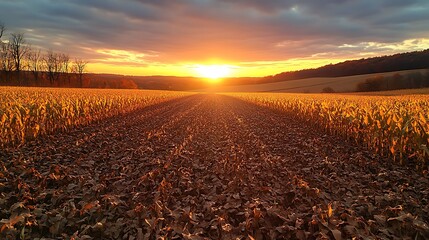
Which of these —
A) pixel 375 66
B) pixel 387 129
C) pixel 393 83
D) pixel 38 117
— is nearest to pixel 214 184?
pixel 387 129

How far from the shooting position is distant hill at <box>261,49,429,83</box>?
102m

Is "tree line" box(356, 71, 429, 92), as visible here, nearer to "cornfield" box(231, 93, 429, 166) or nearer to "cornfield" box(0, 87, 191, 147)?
"cornfield" box(231, 93, 429, 166)

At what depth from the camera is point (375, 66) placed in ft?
369

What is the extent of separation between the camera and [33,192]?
231 inches

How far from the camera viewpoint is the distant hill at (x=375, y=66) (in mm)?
Answer: 102438

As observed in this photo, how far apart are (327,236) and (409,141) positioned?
632 cm

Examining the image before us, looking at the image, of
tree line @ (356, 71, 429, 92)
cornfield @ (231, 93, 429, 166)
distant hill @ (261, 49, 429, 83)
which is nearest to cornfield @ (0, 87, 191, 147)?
cornfield @ (231, 93, 429, 166)

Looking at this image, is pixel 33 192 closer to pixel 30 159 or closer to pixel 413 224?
pixel 30 159

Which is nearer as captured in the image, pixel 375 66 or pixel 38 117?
pixel 38 117

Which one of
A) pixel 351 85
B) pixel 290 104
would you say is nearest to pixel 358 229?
pixel 290 104

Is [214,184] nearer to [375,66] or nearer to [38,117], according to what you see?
[38,117]

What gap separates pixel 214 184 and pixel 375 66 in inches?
5066

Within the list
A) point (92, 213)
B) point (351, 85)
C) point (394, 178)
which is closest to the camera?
point (92, 213)

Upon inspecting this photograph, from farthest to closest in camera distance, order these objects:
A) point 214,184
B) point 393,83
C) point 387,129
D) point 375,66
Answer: point 375,66, point 393,83, point 387,129, point 214,184
